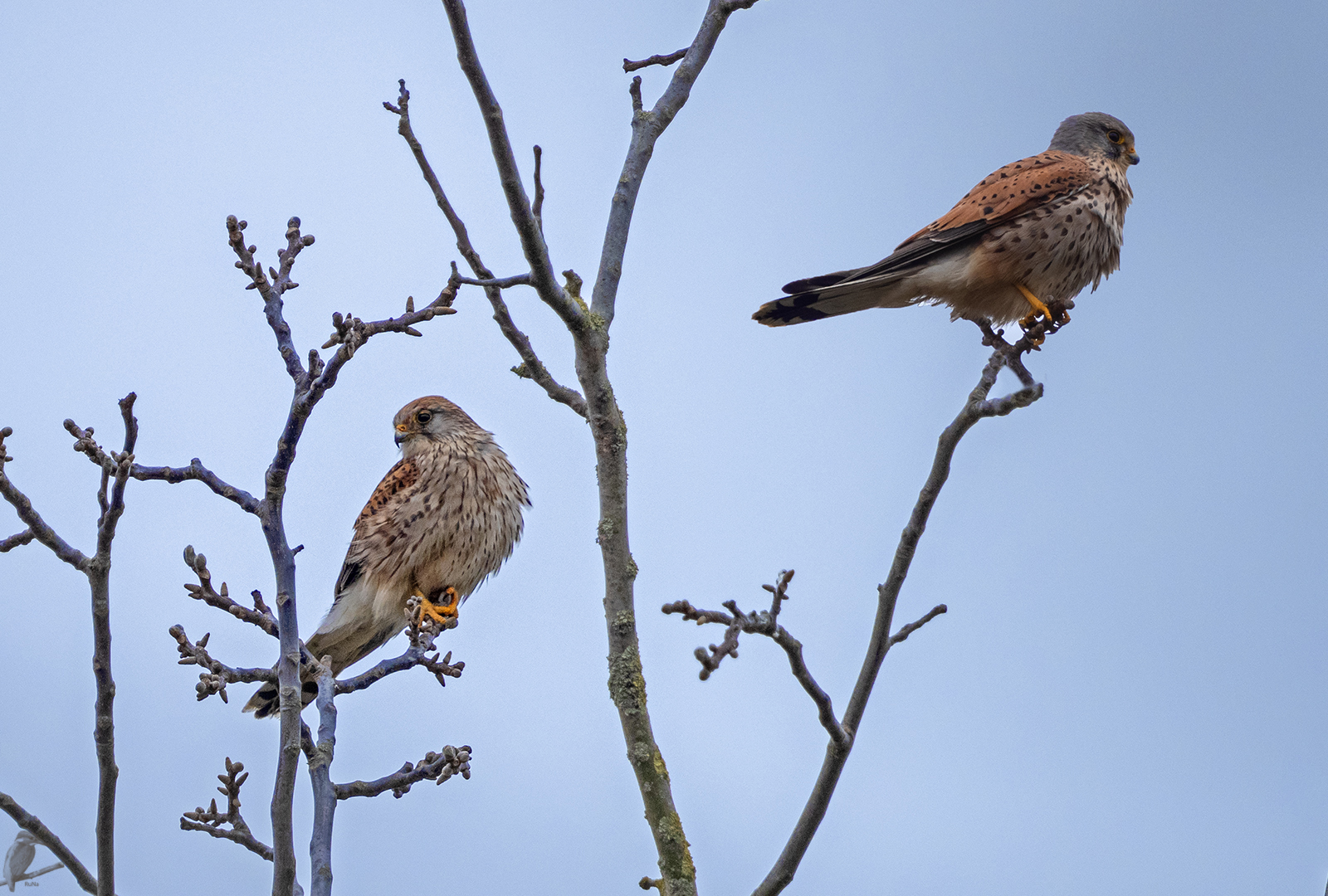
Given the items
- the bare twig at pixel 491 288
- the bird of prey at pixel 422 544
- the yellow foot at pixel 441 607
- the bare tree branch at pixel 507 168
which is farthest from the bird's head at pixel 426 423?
the bare tree branch at pixel 507 168

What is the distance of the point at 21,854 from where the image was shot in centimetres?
253

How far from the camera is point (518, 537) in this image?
4977 mm

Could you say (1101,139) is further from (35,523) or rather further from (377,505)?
(35,523)

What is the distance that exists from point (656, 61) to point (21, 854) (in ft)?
8.31

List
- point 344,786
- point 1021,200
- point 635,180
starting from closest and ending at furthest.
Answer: point 344,786 → point 635,180 → point 1021,200

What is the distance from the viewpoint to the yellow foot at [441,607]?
4.46m

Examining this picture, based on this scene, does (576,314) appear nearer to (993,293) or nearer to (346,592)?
(993,293)

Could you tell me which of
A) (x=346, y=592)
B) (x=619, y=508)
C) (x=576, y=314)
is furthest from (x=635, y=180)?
(x=346, y=592)

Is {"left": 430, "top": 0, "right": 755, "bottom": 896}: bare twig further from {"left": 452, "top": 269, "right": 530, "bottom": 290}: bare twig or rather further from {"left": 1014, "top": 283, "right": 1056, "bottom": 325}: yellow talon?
{"left": 1014, "top": 283, "right": 1056, "bottom": 325}: yellow talon

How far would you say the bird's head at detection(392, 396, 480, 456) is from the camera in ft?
17.0

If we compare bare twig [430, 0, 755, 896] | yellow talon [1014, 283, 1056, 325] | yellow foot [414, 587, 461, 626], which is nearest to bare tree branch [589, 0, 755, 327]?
bare twig [430, 0, 755, 896]

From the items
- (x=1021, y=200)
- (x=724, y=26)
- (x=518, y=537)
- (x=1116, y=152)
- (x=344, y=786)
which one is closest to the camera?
(x=344, y=786)

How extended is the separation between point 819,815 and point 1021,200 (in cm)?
224

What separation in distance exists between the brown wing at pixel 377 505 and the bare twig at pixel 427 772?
1794 millimetres
